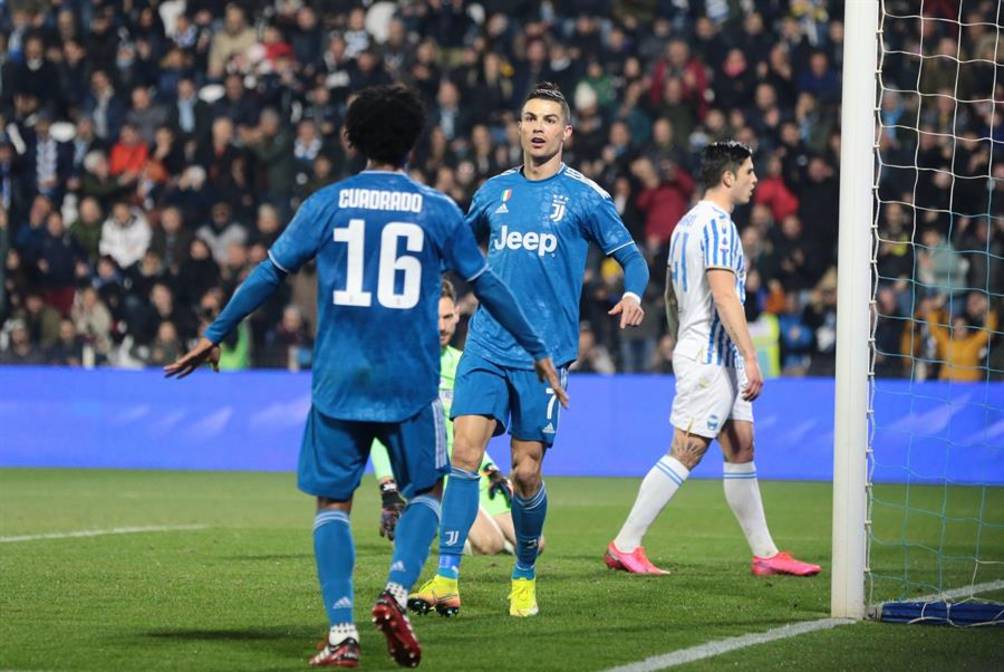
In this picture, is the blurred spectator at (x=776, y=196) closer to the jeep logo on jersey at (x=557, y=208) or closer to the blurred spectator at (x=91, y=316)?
the blurred spectator at (x=91, y=316)

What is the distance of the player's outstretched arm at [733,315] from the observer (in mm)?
8203

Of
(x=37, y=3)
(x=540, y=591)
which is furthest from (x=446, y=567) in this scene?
(x=37, y=3)

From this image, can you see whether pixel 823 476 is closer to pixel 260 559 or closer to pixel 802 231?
pixel 802 231

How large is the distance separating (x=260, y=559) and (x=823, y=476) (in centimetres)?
830

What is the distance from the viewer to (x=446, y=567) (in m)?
7.33

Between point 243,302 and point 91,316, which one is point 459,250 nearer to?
point 243,302

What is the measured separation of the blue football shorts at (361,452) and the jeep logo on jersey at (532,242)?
166cm

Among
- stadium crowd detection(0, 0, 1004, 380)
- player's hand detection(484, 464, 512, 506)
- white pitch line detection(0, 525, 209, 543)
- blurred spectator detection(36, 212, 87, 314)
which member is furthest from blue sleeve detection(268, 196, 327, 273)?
blurred spectator detection(36, 212, 87, 314)

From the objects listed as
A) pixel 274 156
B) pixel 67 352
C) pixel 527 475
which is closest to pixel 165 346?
pixel 67 352

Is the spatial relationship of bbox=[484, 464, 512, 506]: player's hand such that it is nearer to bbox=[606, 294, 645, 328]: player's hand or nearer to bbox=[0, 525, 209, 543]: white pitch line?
bbox=[606, 294, 645, 328]: player's hand

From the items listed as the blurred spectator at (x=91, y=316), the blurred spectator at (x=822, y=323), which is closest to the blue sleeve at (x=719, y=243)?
the blurred spectator at (x=822, y=323)

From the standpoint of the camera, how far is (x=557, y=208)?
A: 775cm

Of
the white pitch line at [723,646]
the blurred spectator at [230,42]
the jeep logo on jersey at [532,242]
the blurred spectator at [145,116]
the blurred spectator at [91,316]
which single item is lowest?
the white pitch line at [723,646]

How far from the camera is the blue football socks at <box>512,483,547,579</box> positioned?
7492mm
